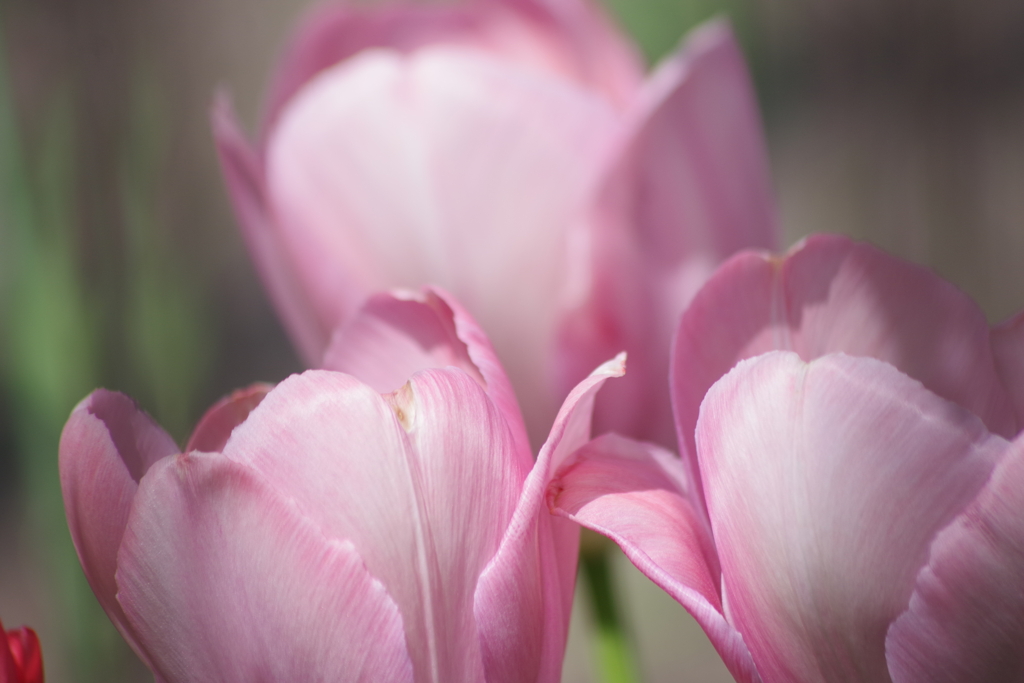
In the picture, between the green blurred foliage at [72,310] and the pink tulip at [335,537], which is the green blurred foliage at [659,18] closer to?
the green blurred foliage at [72,310]

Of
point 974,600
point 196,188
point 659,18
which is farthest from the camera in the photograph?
point 659,18

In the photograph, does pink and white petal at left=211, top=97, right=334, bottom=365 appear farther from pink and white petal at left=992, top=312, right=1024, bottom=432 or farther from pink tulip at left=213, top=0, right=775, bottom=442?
pink and white petal at left=992, top=312, right=1024, bottom=432

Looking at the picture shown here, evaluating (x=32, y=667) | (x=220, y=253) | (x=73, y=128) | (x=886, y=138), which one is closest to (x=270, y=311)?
(x=220, y=253)

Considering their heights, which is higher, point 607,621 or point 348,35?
point 348,35

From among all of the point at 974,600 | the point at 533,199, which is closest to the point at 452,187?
the point at 533,199

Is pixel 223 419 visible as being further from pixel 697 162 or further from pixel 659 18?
pixel 659 18

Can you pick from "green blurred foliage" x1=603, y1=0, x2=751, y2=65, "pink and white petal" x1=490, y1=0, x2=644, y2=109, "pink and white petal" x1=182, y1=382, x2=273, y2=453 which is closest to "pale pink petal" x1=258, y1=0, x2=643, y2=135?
"pink and white petal" x1=490, y1=0, x2=644, y2=109

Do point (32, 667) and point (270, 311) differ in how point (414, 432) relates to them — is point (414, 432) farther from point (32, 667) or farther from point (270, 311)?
point (270, 311)

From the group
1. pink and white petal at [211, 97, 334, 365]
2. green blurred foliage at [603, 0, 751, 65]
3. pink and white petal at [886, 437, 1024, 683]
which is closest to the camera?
pink and white petal at [886, 437, 1024, 683]

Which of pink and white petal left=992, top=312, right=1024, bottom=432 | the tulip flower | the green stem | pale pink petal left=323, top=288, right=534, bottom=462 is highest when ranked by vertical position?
pale pink petal left=323, top=288, right=534, bottom=462
